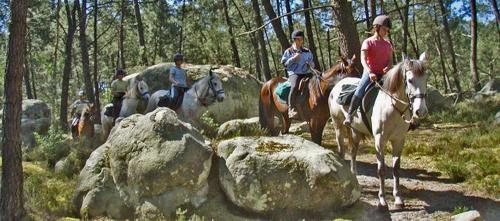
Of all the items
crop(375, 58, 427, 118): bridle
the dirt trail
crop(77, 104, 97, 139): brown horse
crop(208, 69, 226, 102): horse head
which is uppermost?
crop(208, 69, 226, 102): horse head

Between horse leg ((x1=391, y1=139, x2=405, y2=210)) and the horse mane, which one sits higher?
the horse mane

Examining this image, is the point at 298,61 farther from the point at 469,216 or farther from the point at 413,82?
the point at 469,216

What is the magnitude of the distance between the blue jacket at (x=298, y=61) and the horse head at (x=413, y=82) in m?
2.69

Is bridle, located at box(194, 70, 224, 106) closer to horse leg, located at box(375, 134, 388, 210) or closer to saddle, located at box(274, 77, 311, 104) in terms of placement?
saddle, located at box(274, 77, 311, 104)

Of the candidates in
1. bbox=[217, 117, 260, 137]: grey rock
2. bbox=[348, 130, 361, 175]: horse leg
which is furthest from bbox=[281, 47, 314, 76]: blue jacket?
bbox=[217, 117, 260, 137]: grey rock

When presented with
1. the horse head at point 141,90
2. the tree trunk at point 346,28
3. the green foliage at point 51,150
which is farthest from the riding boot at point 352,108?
the green foliage at point 51,150

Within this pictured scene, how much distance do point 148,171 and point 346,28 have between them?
6810 millimetres

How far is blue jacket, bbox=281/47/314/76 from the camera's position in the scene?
9.77 metres

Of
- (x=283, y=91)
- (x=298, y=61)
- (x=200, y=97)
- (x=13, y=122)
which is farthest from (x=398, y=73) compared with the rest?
(x=13, y=122)

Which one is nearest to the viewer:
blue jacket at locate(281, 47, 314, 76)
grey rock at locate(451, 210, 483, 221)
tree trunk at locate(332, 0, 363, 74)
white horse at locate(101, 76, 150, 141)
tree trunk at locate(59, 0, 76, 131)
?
grey rock at locate(451, 210, 483, 221)

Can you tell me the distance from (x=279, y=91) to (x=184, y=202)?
408 centimetres

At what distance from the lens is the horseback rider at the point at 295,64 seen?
9.73 m

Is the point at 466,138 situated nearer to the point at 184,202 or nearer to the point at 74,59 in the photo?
the point at 184,202

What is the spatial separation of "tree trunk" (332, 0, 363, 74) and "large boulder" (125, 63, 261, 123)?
6523mm
